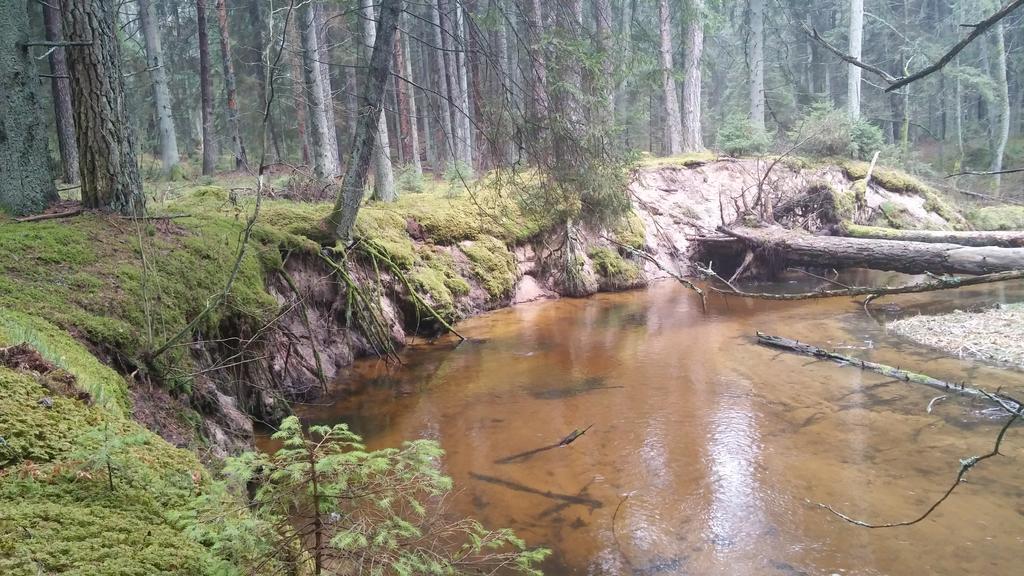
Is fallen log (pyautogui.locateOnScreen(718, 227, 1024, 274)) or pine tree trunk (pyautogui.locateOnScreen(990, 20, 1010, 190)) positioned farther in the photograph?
pine tree trunk (pyautogui.locateOnScreen(990, 20, 1010, 190))

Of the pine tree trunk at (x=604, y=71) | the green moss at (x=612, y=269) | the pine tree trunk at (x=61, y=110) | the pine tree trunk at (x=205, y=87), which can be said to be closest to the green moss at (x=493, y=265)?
the green moss at (x=612, y=269)

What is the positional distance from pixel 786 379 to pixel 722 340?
6.23 feet

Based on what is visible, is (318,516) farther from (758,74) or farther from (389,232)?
(758,74)

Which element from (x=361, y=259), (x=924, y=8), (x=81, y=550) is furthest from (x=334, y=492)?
(x=924, y=8)

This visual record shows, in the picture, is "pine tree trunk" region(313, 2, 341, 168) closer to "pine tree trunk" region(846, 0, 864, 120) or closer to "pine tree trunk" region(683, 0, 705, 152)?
"pine tree trunk" region(683, 0, 705, 152)

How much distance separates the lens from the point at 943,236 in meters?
11.9

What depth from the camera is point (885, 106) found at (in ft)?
105

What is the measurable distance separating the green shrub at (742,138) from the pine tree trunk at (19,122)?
58.3 ft

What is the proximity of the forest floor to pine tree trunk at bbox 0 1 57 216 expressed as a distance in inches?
429

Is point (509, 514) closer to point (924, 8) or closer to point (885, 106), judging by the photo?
point (885, 106)

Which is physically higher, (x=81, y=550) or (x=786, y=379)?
(x=81, y=550)

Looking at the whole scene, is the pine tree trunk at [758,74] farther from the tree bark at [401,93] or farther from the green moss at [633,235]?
the tree bark at [401,93]

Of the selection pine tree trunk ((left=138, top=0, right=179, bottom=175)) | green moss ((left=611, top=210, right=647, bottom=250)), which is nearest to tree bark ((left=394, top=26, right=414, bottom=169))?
green moss ((left=611, top=210, right=647, bottom=250))

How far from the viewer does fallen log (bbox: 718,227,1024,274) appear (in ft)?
32.4
